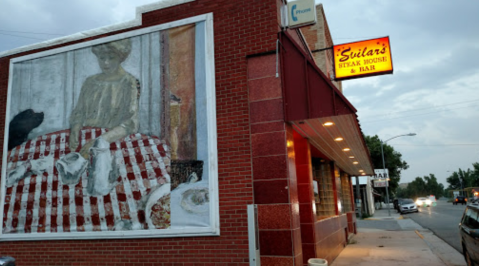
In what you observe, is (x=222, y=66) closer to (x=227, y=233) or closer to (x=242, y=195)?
(x=242, y=195)

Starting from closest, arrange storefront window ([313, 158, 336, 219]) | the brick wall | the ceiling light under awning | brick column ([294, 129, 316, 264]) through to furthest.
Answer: the brick wall < the ceiling light under awning < brick column ([294, 129, 316, 264]) < storefront window ([313, 158, 336, 219])

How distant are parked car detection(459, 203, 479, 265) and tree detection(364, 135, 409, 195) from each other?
42950 millimetres

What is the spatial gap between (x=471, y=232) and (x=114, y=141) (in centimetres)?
817

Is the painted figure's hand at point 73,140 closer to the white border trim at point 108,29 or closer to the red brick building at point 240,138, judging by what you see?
the red brick building at point 240,138

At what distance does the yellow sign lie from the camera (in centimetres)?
1070

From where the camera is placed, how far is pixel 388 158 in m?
53.4

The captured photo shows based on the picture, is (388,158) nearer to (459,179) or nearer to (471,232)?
(471,232)

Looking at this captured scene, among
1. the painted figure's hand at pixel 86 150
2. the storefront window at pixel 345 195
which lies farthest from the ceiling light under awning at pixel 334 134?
the storefront window at pixel 345 195

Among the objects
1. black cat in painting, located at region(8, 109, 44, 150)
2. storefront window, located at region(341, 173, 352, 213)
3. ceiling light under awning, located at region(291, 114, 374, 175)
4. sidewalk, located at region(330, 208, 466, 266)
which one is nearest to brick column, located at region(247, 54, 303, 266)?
ceiling light under awning, located at region(291, 114, 374, 175)

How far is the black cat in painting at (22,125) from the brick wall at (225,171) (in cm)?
256

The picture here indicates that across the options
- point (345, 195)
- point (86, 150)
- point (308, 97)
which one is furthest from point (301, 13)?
point (345, 195)

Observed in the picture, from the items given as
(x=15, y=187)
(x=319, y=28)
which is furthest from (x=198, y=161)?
(x=319, y=28)

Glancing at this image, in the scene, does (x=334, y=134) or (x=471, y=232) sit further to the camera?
(x=334, y=134)

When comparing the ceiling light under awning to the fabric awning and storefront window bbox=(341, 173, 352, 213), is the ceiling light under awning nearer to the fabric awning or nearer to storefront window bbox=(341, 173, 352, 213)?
the fabric awning
